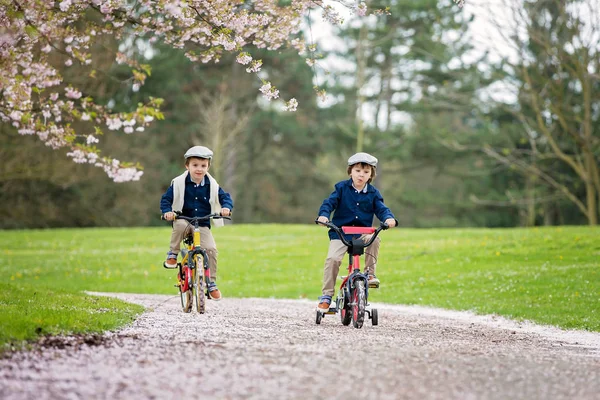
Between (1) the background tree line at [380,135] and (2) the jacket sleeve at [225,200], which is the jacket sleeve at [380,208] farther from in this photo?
(1) the background tree line at [380,135]

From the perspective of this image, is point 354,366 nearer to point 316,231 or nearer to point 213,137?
point 316,231

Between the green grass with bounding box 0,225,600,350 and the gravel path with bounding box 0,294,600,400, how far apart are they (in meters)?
1.01

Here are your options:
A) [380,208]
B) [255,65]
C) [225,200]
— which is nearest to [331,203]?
[380,208]

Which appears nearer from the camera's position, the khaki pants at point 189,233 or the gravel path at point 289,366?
the gravel path at point 289,366

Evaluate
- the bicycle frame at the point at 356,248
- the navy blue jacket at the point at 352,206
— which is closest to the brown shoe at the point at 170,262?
the navy blue jacket at the point at 352,206

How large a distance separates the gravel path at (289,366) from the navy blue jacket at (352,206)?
4.39 feet

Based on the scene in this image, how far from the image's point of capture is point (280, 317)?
10.5 metres

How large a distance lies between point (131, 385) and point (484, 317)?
28.5 ft

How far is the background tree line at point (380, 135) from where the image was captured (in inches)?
1299

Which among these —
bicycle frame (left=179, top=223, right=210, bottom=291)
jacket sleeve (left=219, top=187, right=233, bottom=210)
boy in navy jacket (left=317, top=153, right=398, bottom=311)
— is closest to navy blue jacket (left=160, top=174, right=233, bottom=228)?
jacket sleeve (left=219, top=187, right=233, bottom=210)

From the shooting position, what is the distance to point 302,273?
774 inches

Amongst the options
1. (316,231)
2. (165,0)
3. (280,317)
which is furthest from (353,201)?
(316,231)

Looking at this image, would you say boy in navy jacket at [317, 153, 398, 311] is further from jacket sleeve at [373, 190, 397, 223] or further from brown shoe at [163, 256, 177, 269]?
brown shoe at [163, 256, 177, 269]

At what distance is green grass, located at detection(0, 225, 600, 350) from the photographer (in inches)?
393
